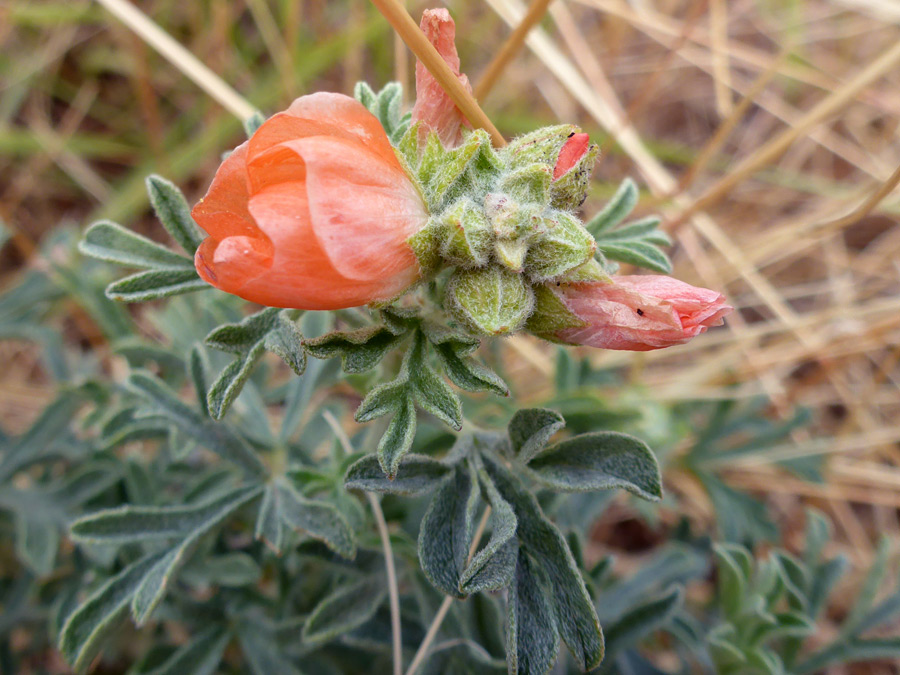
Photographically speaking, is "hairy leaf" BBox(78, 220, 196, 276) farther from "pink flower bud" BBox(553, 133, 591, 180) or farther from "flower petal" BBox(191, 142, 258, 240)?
"pink flower bud" BBox(553, 133, 591, 180)

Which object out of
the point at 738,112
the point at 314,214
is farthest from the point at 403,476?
the point at 738,112

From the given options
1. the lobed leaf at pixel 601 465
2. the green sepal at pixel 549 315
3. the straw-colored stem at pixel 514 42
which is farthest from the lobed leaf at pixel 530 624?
the straw-colored stem at pixel 514 42

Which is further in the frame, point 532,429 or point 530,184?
point 532,429

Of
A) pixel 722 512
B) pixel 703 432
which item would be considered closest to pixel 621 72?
pixel 703 432

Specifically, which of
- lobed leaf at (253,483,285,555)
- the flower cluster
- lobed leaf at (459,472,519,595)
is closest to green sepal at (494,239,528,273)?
the flower cluster

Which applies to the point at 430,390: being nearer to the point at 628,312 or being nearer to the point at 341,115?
the point at 628,312

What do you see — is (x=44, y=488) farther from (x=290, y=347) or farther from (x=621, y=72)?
(x=621, y=72)

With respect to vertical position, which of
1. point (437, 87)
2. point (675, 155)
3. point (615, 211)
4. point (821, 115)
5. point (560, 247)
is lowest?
point (675, 155)
